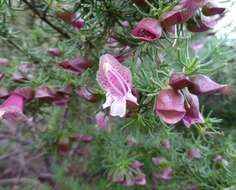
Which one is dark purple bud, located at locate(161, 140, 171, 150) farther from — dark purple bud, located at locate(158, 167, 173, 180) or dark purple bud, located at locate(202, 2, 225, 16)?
dark purple bud, located at locate(202, 2, 225, 16)

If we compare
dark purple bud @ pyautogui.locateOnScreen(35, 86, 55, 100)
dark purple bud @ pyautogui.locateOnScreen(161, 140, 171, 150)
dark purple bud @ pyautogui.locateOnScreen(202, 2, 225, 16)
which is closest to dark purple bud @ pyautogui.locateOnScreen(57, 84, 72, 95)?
dark purple bud @ pyautogui.locateOnScreen(35, 86, 55, 100)

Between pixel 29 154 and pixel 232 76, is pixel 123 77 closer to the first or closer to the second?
Result: pixel 232 76

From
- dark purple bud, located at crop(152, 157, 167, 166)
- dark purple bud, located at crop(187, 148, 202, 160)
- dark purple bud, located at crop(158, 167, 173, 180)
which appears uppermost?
dark purple bud, located at crop(187, 148, 202, 160)

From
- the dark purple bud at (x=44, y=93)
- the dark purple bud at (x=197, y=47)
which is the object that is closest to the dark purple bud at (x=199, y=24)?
the dark purple bud at (x=44, y=93)

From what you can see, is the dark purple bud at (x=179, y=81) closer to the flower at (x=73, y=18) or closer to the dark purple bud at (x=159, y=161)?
the flower at (x=73, y=18)

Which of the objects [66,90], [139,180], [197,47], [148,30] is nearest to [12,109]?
[66,90]

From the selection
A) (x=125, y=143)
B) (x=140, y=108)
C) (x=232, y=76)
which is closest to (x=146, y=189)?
(x=125, y=143)

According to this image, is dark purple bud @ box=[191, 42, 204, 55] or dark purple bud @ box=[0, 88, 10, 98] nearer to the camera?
dark purple bud @ box=[0, 88, 10, 98]
